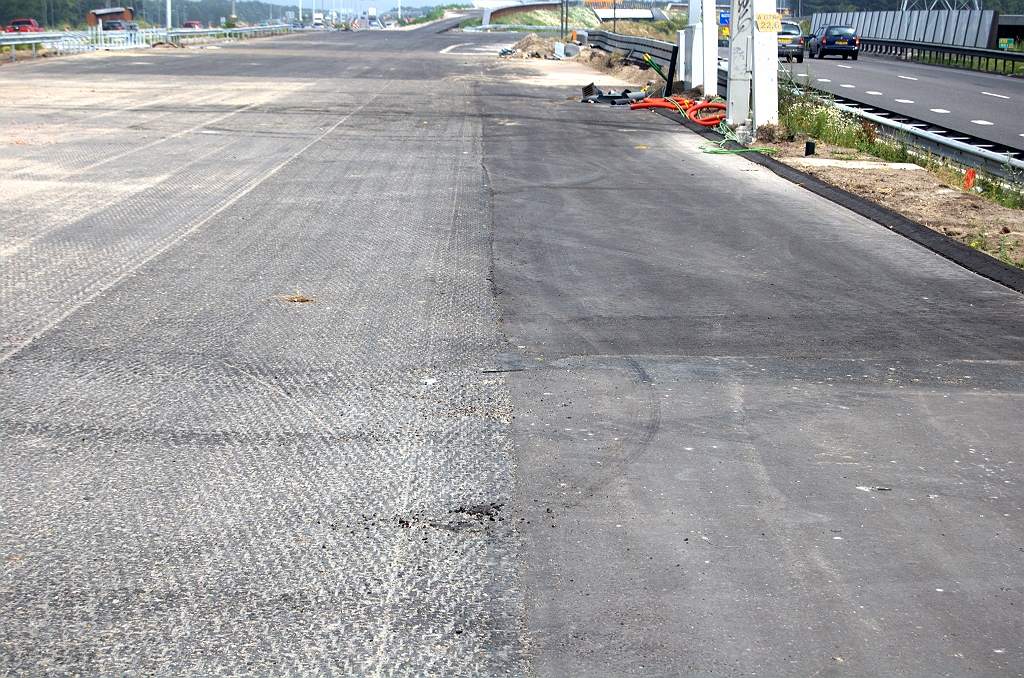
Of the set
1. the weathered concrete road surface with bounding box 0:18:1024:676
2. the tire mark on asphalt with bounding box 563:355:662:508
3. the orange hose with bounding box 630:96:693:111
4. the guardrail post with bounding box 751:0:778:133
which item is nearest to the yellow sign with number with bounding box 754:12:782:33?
the guardrail post with bounding box 751:0:778:133

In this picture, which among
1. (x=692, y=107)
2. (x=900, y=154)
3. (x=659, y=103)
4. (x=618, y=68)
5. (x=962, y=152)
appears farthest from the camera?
(x=618, y=68)

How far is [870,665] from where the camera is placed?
11.0ft

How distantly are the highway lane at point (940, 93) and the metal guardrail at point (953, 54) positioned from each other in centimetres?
137

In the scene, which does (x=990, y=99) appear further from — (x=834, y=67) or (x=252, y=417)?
(x=252, y=417)

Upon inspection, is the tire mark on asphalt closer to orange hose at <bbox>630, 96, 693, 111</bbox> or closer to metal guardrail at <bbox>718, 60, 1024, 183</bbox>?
metal guardrail at <bbox>718, 60, 1024, 183</bbox>

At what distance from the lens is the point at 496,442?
5.01 meters

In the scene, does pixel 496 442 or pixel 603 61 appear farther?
pixel 603 61

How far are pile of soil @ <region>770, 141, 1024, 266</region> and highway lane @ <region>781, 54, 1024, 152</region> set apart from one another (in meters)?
4.59

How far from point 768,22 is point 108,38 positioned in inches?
1549

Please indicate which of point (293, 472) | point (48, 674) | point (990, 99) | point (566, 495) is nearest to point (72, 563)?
point (48, 674)

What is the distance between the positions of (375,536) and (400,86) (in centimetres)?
2428

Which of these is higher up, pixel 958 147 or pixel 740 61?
pixel 740 61

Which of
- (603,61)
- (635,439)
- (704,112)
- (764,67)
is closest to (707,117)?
(704,112)

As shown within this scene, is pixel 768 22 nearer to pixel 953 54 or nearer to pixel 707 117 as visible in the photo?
pixel 707 117
